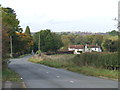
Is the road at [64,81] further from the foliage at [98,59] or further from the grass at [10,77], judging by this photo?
the foliage at [98,59]

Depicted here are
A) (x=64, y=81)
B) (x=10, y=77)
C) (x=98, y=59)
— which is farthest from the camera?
(x=98, y=59)

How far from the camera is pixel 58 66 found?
43594 mm

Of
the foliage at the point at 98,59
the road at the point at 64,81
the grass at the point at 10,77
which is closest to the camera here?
the road at the point at 64,81

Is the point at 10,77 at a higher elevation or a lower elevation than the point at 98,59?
lower

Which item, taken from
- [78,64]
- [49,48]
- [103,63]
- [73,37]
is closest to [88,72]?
[103,63]

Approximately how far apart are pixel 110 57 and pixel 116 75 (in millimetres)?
9201

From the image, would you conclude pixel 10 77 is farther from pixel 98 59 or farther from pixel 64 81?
pixel 98 59

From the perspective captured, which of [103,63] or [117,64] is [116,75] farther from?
[103,63]

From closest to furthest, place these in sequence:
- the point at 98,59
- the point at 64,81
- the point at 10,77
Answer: the point at 64,81 → the point at 10,77 → the point at 98,59

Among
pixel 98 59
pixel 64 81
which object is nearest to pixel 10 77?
pixel 64 81

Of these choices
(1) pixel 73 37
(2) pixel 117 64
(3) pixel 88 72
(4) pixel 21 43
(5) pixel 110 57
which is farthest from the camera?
(1) pixel 73 37

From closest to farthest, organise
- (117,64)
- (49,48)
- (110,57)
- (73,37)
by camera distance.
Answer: (117,64) → (110,57) → (49,48) → (73,37)

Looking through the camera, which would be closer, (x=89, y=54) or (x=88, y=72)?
(x=88, y=72)

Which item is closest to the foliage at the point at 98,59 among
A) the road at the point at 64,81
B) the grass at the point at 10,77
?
the road at the point at 64,81
